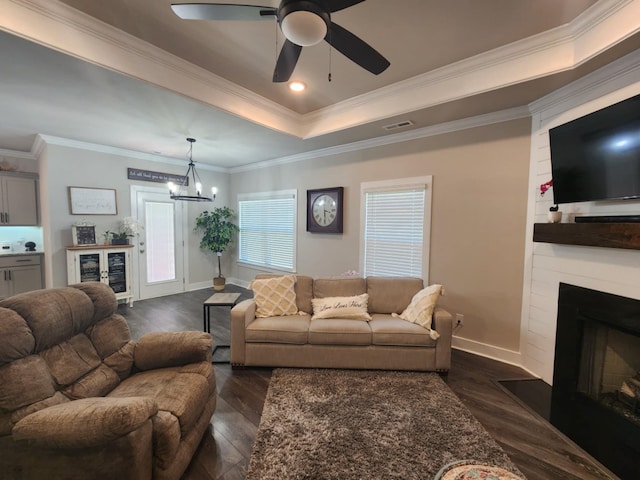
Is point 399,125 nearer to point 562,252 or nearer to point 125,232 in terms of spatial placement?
point 562,252

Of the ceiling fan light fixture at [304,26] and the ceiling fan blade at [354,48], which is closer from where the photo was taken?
the ceiling fan light fixture at [304,26]

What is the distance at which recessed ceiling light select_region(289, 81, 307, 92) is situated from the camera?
9.43 feet

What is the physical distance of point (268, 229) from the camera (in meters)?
5.52

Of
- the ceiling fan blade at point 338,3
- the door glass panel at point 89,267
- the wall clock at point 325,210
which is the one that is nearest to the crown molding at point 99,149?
the door glass panel at point 89,267

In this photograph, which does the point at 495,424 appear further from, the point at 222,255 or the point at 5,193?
the point at 5,193

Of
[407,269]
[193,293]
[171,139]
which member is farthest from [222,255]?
[407,269]

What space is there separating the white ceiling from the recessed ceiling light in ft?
0.27

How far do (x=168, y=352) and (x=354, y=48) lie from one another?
7.82 ft

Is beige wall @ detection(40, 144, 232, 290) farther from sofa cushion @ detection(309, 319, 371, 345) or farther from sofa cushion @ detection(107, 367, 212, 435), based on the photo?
sofa cushion @ detection(309, 319, 371, 345)

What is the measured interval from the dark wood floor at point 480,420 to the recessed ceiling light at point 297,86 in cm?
303

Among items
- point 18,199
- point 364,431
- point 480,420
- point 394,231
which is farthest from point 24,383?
point 18,199

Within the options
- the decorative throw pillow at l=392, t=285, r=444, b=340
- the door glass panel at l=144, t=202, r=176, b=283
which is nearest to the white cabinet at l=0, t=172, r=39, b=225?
the door glass panel at l=144, t=202, r=176, b=283

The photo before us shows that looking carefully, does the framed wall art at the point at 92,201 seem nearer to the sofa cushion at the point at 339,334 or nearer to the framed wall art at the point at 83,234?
the framed wall art at the point at 83,234

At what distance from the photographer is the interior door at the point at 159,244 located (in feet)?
16.9
